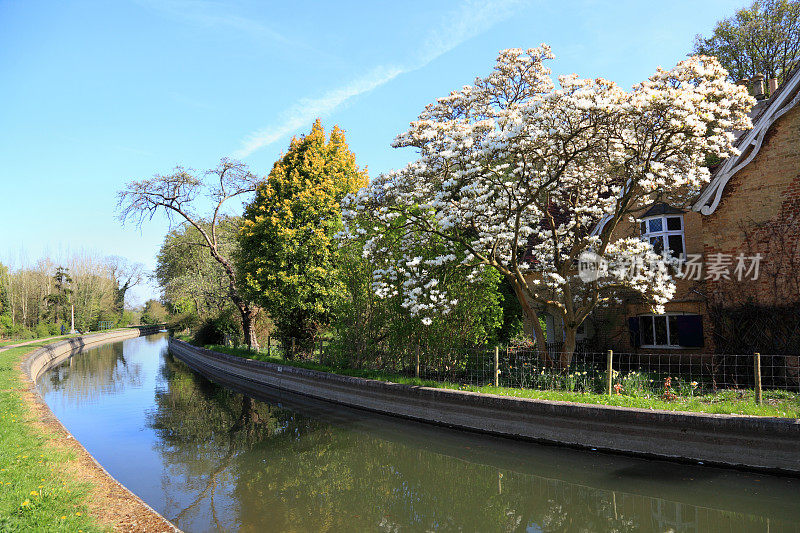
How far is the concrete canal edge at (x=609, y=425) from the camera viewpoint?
8844 mm

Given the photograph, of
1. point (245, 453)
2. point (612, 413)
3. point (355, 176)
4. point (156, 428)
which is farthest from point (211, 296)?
point (612, 413)

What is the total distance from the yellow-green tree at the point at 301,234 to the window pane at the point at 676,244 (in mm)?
12645

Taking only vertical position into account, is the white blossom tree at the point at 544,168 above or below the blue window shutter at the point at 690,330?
above

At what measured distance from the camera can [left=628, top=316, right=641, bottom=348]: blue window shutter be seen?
16562 millimetres

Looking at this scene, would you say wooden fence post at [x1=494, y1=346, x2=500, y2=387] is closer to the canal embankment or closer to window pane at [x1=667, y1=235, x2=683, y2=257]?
window pane at [x1=667, y1=235, x2=683, y2=257]

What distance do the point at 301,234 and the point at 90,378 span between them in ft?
52.0

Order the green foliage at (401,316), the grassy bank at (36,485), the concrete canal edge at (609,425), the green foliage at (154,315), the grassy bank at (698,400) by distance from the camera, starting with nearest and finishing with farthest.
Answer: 1. the grassy bank at (36,485)
2. the concrete canal edge at (609,425)
3. the grassy bank at (698,400)
4. the green foliage at (401,316)
5. the green foliage at (154,315)

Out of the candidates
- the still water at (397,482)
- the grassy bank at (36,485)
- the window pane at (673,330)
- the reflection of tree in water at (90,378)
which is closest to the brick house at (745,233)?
the window pane at (673,330)

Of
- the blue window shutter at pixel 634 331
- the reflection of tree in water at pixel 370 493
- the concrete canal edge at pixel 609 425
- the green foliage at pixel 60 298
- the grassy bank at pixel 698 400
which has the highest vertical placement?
the green foliage at pixel 60 298

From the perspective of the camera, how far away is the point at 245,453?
11.9 m

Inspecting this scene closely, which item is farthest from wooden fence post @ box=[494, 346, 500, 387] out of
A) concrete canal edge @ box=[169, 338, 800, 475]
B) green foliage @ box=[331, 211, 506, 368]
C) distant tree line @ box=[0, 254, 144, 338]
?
distant tree line @ box=[0, 254, 144, 338]

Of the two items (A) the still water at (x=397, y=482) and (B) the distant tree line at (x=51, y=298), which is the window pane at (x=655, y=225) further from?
(B) the distant tree line at (x=51, y=298)

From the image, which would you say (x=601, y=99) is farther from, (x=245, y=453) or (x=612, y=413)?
(x=245, y=453)

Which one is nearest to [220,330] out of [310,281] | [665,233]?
[310,281]
